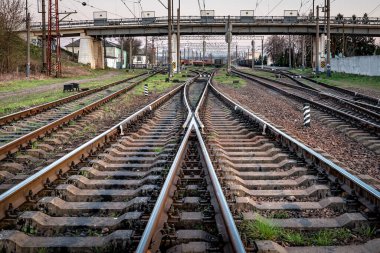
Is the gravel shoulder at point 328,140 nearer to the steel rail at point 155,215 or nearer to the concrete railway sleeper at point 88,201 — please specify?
the steel rail at point 155,215

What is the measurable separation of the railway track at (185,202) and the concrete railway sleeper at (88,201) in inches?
0.5

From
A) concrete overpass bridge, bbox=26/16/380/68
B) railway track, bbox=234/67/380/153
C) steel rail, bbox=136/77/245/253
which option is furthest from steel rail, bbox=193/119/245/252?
concrete overpass bridge, bbox=26/16/380/68

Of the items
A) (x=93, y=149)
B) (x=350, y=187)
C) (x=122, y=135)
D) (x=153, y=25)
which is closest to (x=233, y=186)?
(x=350, y=187)

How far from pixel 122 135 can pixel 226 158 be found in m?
3.27

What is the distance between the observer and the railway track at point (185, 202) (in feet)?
13.1

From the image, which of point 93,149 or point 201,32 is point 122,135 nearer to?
point 93,149

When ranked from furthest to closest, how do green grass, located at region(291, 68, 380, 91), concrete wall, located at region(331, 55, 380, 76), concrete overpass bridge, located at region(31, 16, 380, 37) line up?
concrete overpass bridge, located at region(31, 16, 380, 37) → concrete wall, located at region(331, 55, 380, 76) → green grass, located at region(291, 68, 380, 91)

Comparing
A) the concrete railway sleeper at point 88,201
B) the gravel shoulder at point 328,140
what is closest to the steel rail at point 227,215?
the concrete railway sleeper at point 88,201

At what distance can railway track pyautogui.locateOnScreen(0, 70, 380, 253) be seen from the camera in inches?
158

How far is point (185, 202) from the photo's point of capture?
4969 millimetres

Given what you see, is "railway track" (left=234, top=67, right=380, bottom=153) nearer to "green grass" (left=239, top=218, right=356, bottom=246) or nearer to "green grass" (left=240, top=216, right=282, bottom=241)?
"green grass" (left=239, top=218, right=356, bottom=246)

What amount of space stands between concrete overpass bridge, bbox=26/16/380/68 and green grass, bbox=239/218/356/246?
61.6 metres

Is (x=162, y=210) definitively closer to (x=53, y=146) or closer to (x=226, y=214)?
(x=226, y=214)

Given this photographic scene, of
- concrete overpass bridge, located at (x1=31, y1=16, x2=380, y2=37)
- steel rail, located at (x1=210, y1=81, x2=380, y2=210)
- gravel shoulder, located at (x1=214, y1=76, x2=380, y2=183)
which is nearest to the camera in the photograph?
steel rail, located at (x1=210, y1=81, x2=380, y2=210)
